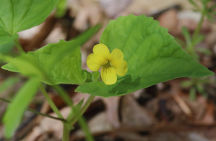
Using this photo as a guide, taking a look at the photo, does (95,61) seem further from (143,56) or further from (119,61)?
(143,56)

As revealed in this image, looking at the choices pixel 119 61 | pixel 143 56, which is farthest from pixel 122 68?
pixel 143 56

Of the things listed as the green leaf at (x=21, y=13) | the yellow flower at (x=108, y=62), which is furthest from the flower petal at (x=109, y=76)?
the green leaf at (x=21, y=13)

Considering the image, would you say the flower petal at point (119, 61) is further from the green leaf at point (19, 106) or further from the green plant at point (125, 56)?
the green leaf at point (19, 106)

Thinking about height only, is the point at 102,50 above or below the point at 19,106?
below

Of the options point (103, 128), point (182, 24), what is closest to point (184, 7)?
point (182, 24)

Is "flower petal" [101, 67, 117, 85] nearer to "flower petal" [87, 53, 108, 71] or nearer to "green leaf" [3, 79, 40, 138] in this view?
"flower petal" [87, 53, 108, 71]

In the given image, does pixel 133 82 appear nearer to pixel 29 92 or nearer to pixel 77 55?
pixel 77 55

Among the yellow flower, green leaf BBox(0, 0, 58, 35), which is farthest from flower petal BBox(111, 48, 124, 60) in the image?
green leaf BBox(0, 0, 58, 35)
